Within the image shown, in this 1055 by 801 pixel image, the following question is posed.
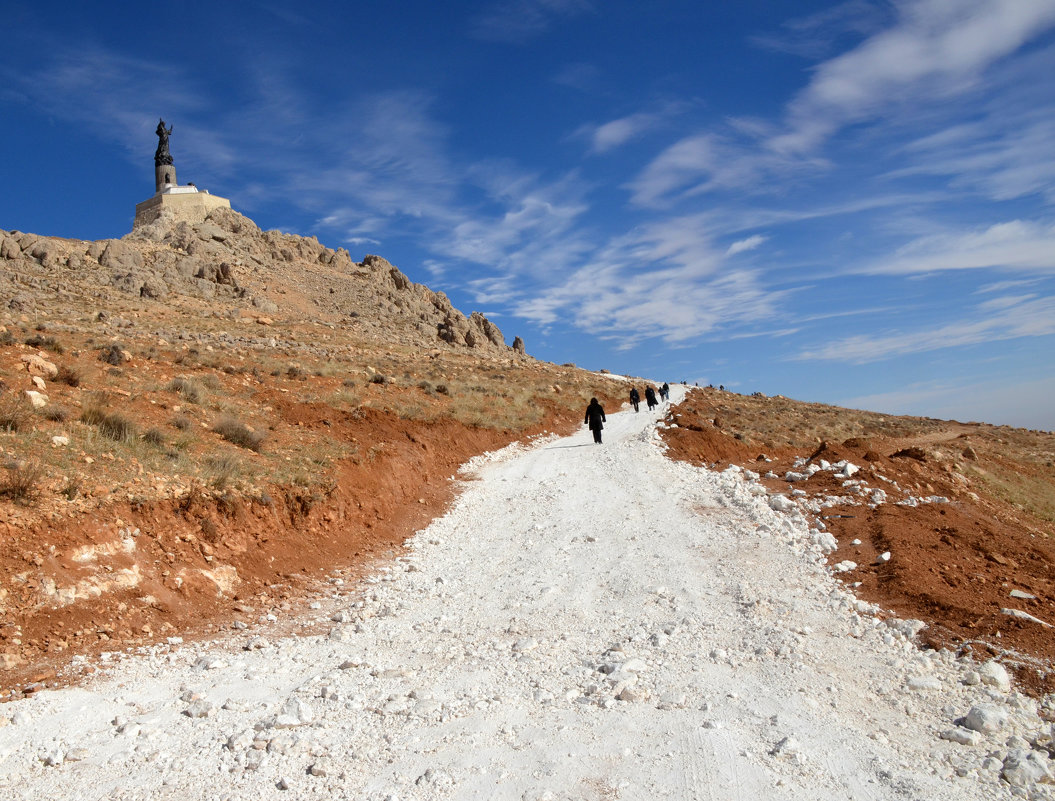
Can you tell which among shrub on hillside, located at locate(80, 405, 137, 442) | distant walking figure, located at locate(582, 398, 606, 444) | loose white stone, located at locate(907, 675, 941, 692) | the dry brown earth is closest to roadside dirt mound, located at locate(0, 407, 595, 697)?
the dry brown earth

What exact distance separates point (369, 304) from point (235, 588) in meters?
63.3

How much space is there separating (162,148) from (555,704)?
82602mm

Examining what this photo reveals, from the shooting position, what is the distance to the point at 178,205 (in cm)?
6938

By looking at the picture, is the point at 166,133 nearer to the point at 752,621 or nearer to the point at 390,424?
the point at 390,424

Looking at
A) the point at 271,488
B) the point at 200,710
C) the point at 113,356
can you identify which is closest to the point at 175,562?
the point at 271,488

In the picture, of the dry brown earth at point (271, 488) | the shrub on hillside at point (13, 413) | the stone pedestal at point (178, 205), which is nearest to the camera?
the dry brown earth at point (271, 488)

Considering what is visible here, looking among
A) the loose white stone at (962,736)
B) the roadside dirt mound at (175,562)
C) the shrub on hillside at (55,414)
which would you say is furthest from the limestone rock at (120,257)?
the loose white stone at (962,736)

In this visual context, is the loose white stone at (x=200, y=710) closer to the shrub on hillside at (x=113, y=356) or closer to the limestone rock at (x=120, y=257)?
the shrub on hillside at (x=113, y=356)

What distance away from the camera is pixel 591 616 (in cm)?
864

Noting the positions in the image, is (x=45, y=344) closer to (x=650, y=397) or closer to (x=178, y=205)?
(x=650, y=397)

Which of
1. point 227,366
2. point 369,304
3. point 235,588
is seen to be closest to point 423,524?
point 235,588

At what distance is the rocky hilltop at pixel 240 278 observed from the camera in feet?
146

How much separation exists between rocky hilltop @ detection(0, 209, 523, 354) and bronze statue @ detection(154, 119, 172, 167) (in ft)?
27.5

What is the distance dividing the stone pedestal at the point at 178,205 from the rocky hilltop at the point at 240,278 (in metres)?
1.58
